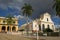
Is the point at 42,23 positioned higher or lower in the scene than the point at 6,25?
higher

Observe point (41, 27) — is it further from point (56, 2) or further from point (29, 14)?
point (56, 2)

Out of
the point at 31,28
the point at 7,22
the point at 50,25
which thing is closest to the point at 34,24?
the point at 31,28

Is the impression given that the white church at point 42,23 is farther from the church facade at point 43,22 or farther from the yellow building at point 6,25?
the yellow building at point 6,25

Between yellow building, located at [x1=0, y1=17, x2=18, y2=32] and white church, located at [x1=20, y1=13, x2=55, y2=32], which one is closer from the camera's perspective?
white church, located at [x1=20, y1=13, x2=55, y2=32]

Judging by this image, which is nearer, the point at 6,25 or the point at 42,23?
the point at 42,23

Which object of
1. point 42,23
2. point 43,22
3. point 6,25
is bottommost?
point 6,25

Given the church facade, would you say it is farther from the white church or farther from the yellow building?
the yellow building

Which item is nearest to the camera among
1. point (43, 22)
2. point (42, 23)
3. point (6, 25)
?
point (42, 23)

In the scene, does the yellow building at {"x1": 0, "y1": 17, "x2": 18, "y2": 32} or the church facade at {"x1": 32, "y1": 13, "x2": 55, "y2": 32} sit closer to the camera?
the church facade at {"x1": 32, "y1": 13, "x2": 55, "y2": 32}

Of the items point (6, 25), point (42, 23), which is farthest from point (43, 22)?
point (6, 25)

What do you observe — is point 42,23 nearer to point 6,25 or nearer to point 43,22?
point 43,22

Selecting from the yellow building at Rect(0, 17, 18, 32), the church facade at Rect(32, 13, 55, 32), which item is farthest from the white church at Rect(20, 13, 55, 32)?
the yellow building at Rect(0, 17, 18, 32)

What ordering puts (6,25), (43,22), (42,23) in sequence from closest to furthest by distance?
(42,23), (43,22), (6,25)

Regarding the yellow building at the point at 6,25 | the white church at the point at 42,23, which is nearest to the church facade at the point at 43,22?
the white church at the point at 42,23
